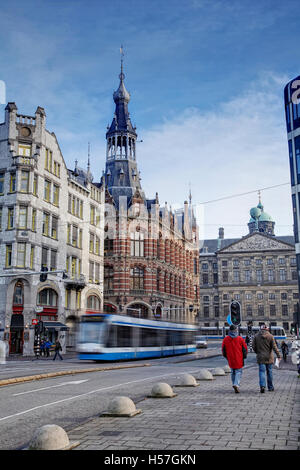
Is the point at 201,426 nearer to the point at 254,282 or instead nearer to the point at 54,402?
the point at 54,402

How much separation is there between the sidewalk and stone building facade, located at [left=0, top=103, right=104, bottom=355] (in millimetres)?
28817

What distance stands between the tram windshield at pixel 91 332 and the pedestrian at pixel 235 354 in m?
17.6

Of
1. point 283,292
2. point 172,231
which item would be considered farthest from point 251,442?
point 283,292

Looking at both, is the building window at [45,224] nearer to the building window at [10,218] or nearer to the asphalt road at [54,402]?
the building window at [10,218]

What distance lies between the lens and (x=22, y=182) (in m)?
42.6

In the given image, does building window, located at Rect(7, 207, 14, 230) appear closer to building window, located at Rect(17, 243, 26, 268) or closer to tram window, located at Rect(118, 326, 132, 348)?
building window, located at Rect(17, 243, 26, 268)

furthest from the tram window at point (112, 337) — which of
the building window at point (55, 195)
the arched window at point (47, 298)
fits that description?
the building window at point (55, 195)

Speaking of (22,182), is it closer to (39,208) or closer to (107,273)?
(39,208)

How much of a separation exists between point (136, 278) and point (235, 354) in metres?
51.4

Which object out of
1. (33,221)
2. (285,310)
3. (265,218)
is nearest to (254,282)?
(285,310)

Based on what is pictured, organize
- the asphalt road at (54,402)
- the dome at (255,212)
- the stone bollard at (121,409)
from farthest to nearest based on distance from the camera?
the dome at (255,212), the stone bollard at (121,409), the asphalt road at (54,402)

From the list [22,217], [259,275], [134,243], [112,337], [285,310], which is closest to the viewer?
[112,337]

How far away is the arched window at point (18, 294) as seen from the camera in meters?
41.0

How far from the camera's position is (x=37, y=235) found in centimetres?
4278
